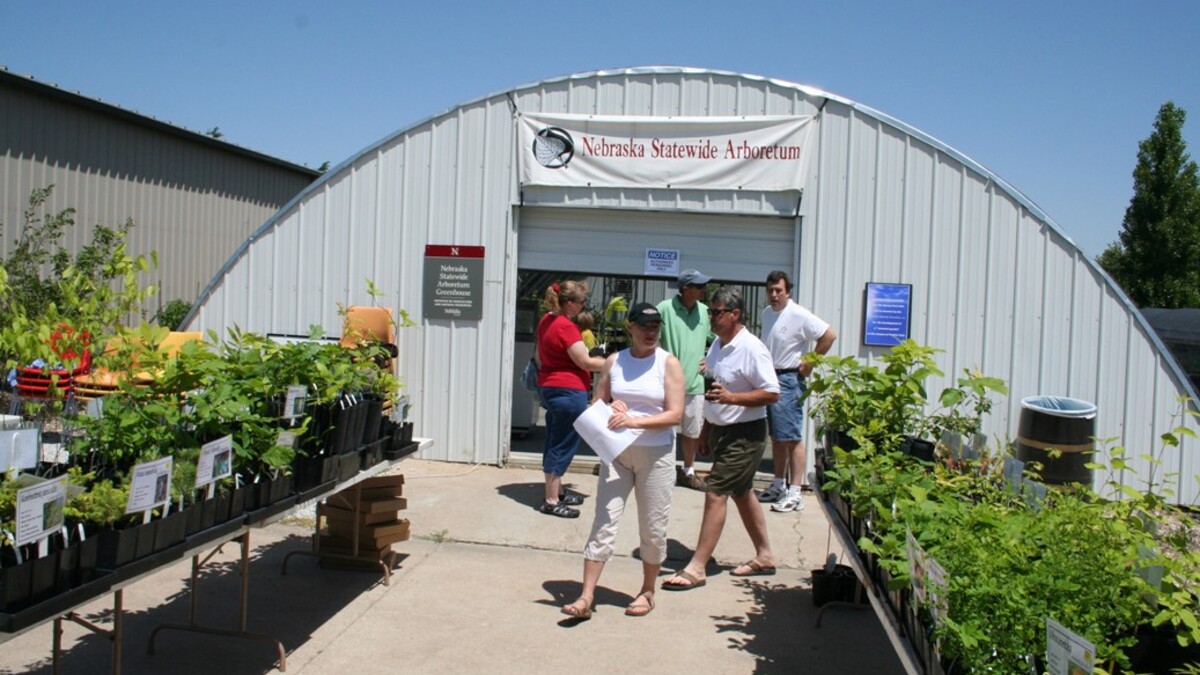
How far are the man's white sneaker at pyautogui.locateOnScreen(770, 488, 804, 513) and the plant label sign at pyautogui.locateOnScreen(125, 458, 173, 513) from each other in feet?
17.9

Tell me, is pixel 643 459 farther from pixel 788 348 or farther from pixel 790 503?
pixel 790 503

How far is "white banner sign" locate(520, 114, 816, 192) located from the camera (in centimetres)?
897

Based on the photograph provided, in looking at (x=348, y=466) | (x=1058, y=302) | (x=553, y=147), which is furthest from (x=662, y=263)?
(x=348, y=466)

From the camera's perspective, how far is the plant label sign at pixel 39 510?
3006mm

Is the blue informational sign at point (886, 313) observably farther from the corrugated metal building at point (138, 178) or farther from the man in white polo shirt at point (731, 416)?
the corrugated metal building at point (138, 178)

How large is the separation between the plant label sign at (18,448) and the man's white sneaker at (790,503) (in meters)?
5.82

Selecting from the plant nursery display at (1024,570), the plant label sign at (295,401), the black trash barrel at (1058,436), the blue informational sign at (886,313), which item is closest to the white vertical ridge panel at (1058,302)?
the black trash barrel at (1058,436)

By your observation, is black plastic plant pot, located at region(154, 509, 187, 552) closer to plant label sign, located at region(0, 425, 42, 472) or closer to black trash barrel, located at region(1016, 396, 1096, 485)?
plant label sign, located at region(0, 425, 42, 472)

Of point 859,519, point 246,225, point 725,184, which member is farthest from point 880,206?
point 246,225

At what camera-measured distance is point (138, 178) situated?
14.4 metres

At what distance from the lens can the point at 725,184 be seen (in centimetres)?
908

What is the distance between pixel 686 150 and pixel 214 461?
5.98m

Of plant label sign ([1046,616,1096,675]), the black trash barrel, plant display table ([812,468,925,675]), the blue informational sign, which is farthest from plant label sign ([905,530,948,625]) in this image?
the blue informational sign

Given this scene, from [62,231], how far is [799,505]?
33.0 ft
